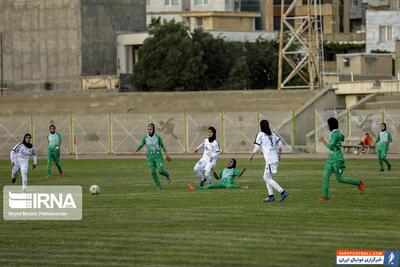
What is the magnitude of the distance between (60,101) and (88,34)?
16869 millimetres

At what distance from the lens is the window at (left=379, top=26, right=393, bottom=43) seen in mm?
107312

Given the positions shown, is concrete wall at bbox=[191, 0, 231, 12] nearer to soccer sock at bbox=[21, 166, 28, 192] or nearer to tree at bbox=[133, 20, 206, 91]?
tree at bbox=[133, 20, 206, 91]

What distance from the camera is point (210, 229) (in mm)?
25328

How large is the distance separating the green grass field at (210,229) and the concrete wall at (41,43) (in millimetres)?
59880

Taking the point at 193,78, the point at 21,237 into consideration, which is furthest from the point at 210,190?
the point at 193,78

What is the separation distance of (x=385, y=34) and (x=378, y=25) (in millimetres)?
953

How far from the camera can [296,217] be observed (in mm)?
27156

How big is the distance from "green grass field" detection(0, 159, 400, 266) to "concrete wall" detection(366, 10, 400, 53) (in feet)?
227

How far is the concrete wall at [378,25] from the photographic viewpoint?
347ft

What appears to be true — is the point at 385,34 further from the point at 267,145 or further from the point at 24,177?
the point at 267,145

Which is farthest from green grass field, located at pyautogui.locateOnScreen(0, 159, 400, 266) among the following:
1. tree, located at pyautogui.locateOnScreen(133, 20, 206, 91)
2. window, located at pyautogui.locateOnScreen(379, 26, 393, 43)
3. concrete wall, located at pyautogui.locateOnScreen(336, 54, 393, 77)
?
window, located at pyautogui.locateOnScreen(379, 26, 393, 43)

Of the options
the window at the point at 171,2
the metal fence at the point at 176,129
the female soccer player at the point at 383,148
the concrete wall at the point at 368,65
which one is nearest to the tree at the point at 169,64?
the concrete wall at the point at 368,65

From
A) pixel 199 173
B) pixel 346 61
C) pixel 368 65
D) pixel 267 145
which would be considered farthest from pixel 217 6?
pixel 267 145

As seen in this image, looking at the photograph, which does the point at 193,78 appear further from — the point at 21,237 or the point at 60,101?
the point at 21,237
